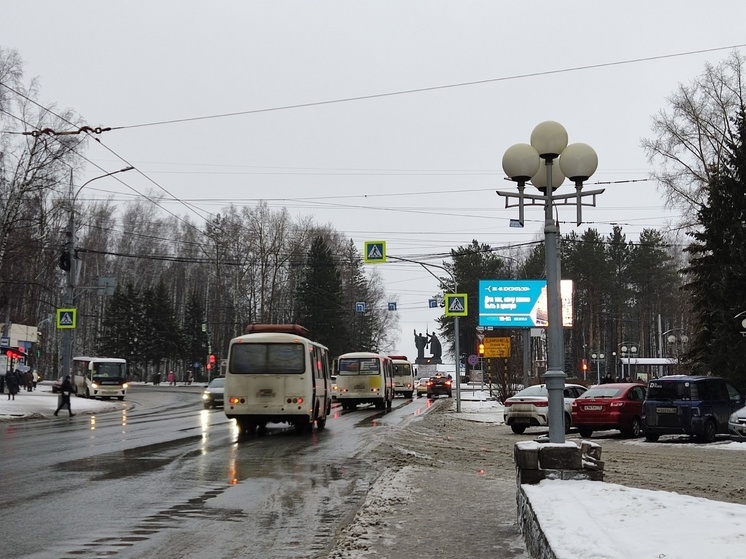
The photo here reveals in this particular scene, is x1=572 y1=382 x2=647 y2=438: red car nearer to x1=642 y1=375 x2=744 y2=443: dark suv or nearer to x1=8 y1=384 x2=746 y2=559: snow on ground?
x1=642 y1=375 x2=744 y2=443: dark suv

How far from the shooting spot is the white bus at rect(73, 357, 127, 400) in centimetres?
5600

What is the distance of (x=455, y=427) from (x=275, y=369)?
6.64 m

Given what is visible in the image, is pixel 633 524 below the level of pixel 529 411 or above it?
above

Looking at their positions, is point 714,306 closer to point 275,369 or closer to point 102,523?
point 275,369

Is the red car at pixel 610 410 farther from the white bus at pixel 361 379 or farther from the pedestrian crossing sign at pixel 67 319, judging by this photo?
the pedestrian crossing sign at pixel 67 319

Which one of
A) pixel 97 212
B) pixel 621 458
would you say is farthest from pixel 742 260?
pixel 97 212

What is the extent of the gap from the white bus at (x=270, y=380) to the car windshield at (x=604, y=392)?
7.87m

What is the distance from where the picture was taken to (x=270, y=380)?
2452cm

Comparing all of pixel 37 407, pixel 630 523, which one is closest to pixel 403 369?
pixel 37 407

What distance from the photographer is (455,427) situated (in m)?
27.8

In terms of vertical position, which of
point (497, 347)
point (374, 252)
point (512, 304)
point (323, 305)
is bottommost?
point (497, 347)

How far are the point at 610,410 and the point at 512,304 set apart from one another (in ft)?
65.7

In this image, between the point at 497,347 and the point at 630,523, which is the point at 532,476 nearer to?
the point at 630,523

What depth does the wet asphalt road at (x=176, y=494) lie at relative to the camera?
8.21 meters
